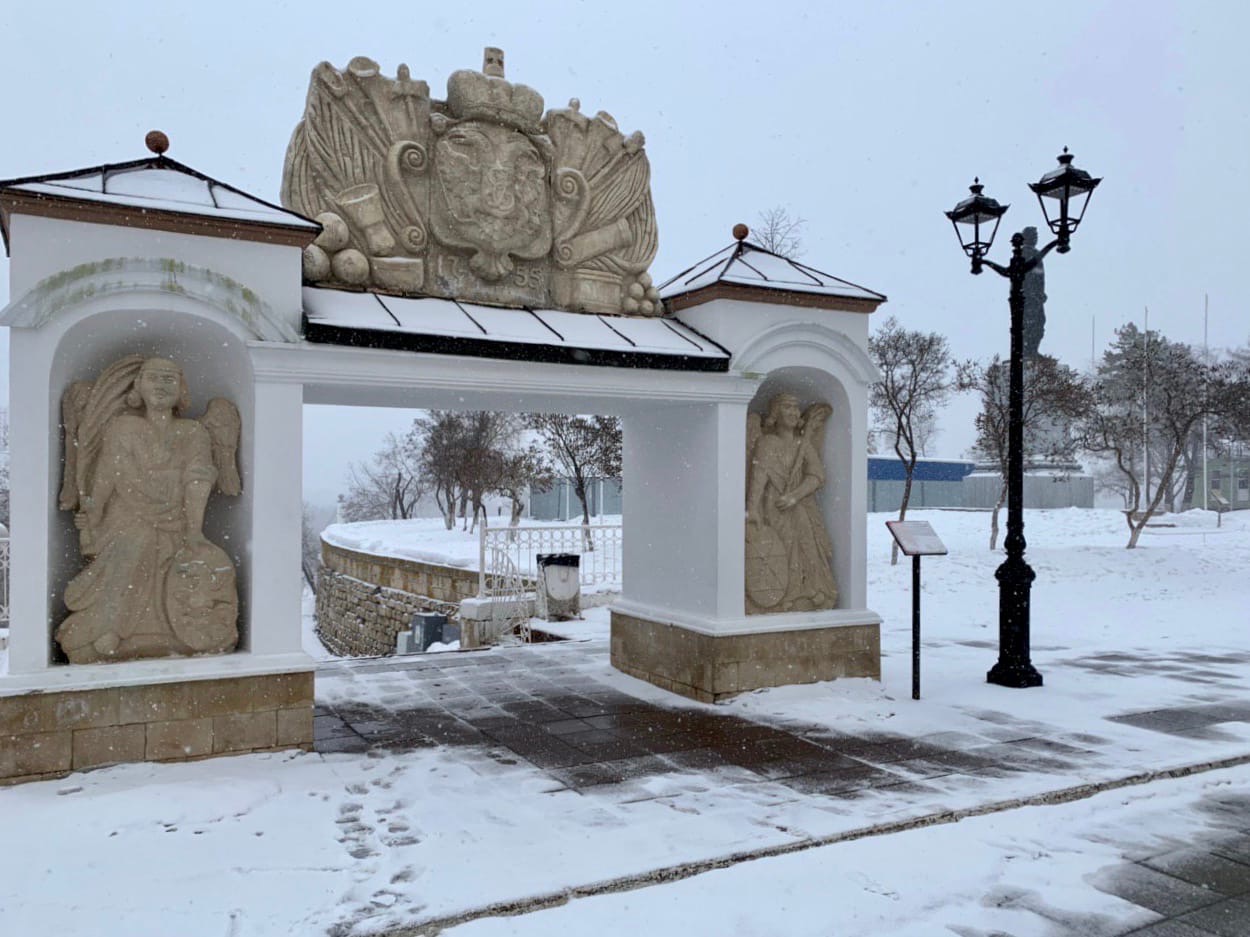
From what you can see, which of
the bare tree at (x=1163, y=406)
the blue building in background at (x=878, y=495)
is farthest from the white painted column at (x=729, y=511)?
the blue building in background at (x=878, y=495)

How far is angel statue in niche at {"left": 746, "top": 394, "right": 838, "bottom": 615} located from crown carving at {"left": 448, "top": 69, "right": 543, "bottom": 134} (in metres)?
3.29

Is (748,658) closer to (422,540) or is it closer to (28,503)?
(28,503)

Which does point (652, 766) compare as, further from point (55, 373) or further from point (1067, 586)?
point (1067, 586)

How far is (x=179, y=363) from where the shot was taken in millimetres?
6613

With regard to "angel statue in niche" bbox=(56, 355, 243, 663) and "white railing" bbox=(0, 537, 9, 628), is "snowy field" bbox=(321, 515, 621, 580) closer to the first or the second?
"white railing" bbox=(0, 537, 9, 628)

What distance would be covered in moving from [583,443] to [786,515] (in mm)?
13520

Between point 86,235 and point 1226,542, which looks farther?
point 1226,542

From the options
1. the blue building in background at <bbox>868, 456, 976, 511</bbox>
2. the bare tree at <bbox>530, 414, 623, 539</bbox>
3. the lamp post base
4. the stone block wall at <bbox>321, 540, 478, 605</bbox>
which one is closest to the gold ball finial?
the lamp post base

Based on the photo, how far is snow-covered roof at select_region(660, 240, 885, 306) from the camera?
8148 millimetres

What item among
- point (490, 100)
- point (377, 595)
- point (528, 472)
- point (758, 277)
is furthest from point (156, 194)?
point (528, 472)

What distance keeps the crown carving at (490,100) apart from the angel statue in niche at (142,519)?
316 cm

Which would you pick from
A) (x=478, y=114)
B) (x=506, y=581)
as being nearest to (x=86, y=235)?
(x=478, y=114)

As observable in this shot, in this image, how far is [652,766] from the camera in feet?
19.8

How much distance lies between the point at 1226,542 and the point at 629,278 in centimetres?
2030
